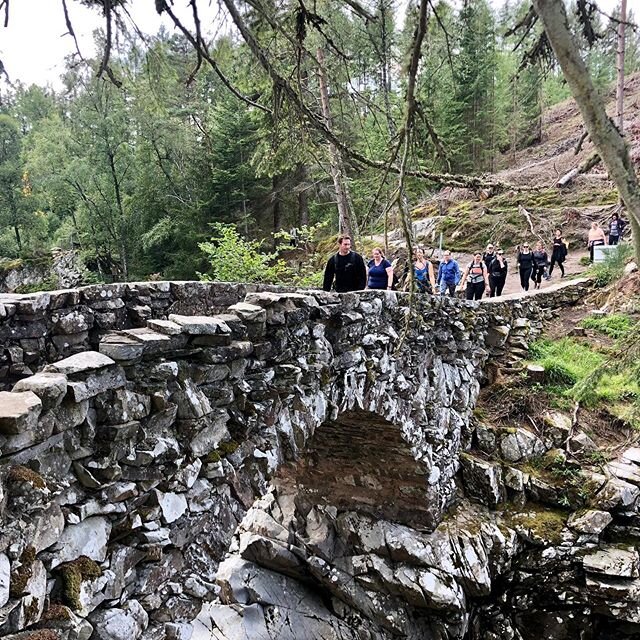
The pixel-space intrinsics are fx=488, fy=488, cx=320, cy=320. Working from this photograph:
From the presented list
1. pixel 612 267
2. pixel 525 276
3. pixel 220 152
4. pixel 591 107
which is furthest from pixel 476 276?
pixel 220 152

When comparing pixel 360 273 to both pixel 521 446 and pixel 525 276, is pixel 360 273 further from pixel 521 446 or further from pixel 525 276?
pixel 525 276

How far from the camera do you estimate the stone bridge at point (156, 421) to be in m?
2.20

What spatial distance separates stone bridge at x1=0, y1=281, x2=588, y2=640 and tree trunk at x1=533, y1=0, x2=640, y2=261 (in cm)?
105

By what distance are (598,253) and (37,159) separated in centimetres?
2560

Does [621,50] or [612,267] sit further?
[612,267]

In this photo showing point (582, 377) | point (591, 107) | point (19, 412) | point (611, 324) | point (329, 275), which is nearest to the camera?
point (591, 107)

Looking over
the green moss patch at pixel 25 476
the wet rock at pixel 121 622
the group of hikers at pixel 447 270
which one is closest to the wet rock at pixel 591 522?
the group of hikers at pixel 447 270

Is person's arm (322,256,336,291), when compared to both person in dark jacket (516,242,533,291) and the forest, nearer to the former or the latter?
A: the forest

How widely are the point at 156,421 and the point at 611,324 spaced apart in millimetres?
10270

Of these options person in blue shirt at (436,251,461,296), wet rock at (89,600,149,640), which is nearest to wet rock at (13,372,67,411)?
wet rock at (89,600,149,640)

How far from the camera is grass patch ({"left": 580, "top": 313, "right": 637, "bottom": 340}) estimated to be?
9.98 m

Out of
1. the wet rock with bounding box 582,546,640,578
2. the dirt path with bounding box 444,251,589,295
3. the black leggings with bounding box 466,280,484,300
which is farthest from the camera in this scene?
the dirt path with bounding box 444,251,589,295

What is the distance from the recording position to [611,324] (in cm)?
1028

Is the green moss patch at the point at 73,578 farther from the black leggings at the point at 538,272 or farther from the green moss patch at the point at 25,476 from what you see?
the black leggings at the point at 538,272
